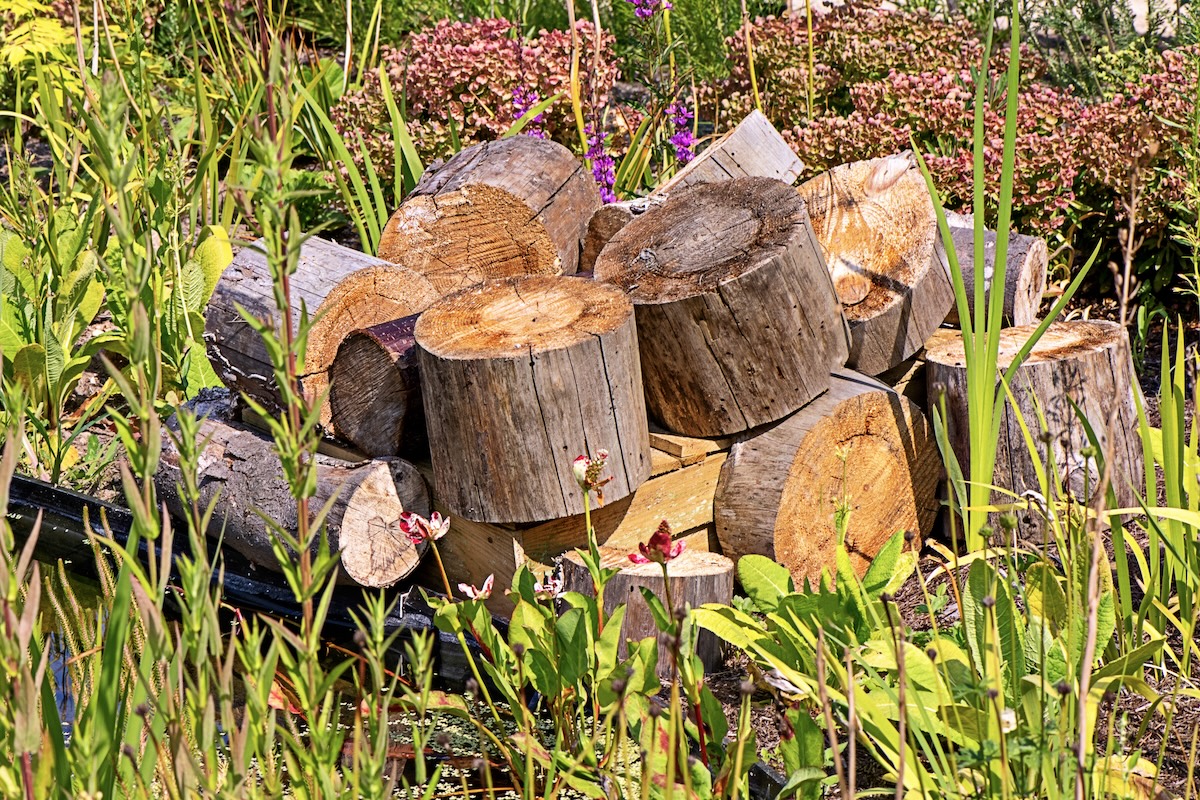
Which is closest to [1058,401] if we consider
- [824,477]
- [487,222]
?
[824,477]

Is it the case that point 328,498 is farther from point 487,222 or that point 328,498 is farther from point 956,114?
point 956,114

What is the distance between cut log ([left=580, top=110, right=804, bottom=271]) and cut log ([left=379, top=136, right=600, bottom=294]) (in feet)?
0.31

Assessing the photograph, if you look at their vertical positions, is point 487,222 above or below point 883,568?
above

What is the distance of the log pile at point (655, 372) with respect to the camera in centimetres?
256

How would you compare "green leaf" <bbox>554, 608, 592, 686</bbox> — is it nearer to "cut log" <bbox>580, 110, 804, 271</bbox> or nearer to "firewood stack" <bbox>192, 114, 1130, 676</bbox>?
"firewood stack" <bbox>192, 114, 1130, 676</bbox>

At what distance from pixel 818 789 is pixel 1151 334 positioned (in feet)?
9.42

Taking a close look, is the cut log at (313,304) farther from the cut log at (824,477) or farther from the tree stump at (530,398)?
the cut log at (824,477)

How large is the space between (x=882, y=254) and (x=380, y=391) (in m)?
1.32

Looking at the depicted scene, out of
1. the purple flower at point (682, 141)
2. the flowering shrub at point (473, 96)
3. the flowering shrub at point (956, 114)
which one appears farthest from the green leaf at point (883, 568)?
the flowering shrub at point (473, 96)

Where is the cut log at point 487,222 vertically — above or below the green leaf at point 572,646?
above

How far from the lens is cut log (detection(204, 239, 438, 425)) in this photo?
117 inches

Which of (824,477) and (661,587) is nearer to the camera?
(661,587)

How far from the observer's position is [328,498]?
2.92 m

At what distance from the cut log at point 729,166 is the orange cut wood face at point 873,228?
0.28 metres
